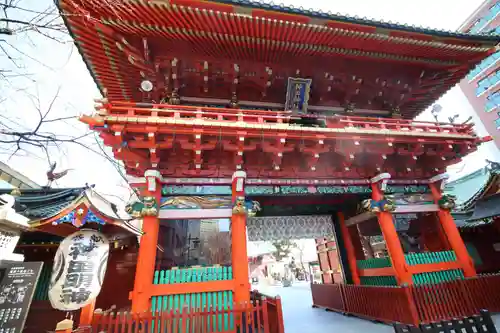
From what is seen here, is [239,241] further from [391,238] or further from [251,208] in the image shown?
[391,238]

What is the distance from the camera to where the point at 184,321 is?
15.4 feet

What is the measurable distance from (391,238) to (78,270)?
25.7ft

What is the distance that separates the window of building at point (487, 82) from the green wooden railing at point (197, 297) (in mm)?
35784

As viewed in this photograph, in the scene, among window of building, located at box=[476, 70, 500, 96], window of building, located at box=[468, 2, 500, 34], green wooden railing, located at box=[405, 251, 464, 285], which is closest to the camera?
green wooden railing, located at box=[405, 251, 464, 285]

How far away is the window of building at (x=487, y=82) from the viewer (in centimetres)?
2512

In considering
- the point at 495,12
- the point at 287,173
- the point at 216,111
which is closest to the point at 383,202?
the point at 287,173

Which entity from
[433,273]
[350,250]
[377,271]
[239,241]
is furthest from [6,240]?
[433,273]

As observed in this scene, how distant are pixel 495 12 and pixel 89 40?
39873mm

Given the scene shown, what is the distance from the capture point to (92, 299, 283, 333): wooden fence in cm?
456

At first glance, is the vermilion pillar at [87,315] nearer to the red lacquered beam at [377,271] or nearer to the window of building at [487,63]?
the red lacquered beam at [377,271]

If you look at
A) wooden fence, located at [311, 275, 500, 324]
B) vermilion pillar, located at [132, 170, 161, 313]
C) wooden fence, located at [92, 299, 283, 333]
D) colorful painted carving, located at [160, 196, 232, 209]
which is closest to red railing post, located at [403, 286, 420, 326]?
wooden fence, located at [311, 275, 500, 324]

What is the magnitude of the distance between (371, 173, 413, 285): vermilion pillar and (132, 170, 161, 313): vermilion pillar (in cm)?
652

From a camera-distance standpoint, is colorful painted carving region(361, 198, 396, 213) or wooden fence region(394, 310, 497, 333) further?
colorful painted carving region(361, 198, 396, 213)

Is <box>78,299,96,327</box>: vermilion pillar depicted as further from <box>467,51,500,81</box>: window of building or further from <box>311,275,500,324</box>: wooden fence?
<box>467,51,500,81</box>: window of building
